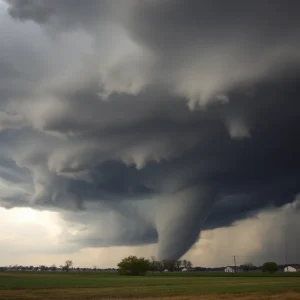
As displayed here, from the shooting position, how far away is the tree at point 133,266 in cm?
18400

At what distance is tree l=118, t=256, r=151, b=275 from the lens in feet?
604

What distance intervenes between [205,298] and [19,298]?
2259 centimetres

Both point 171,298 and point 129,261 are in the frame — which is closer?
point 171,298

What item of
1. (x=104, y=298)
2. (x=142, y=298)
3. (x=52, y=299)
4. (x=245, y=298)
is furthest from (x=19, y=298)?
(x=245, y=298)

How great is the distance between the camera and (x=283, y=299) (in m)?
47.6

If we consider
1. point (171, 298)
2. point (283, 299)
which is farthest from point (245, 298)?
point (171, 298)

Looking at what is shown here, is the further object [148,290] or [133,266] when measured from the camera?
[133,266]

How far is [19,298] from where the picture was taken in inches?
1905

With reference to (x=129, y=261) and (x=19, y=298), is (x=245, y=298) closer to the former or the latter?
(x=19, y=298)

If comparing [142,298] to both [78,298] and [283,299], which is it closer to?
[78,298]

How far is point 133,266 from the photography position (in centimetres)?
18388

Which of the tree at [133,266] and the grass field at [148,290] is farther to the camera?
the tree at [133,266]

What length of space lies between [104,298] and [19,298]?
409 inches

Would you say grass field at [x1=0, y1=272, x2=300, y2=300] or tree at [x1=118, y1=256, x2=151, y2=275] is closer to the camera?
grass field at [x1=0, y1=272, x2=300, y2=300]
